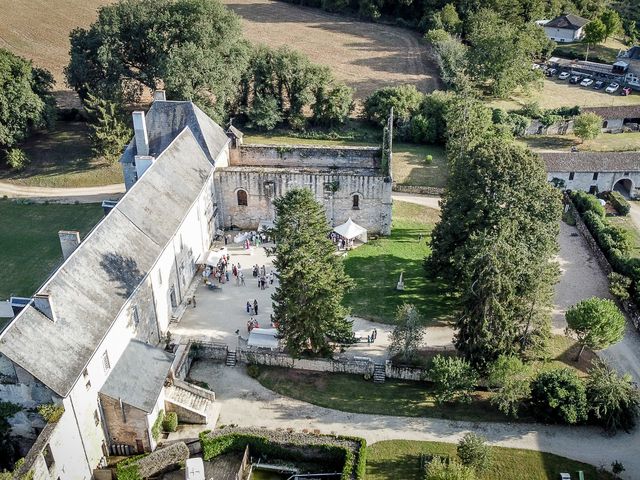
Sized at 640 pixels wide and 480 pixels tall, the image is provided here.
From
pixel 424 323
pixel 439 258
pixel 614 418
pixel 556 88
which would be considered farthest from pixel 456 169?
pixel 556 88

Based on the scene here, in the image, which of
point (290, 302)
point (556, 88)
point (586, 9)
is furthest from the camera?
point (586, 9)

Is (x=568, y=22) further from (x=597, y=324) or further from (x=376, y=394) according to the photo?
(x=376, y=394)

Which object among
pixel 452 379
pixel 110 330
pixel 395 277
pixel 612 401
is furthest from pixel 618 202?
pixel 110 330

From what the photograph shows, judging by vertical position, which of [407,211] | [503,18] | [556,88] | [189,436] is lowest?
[189,436]

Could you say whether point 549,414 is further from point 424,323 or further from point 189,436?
point 189,436

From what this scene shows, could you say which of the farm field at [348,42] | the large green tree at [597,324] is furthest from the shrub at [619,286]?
the farm field at [348,42]

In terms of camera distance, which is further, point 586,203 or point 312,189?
point 586,203
